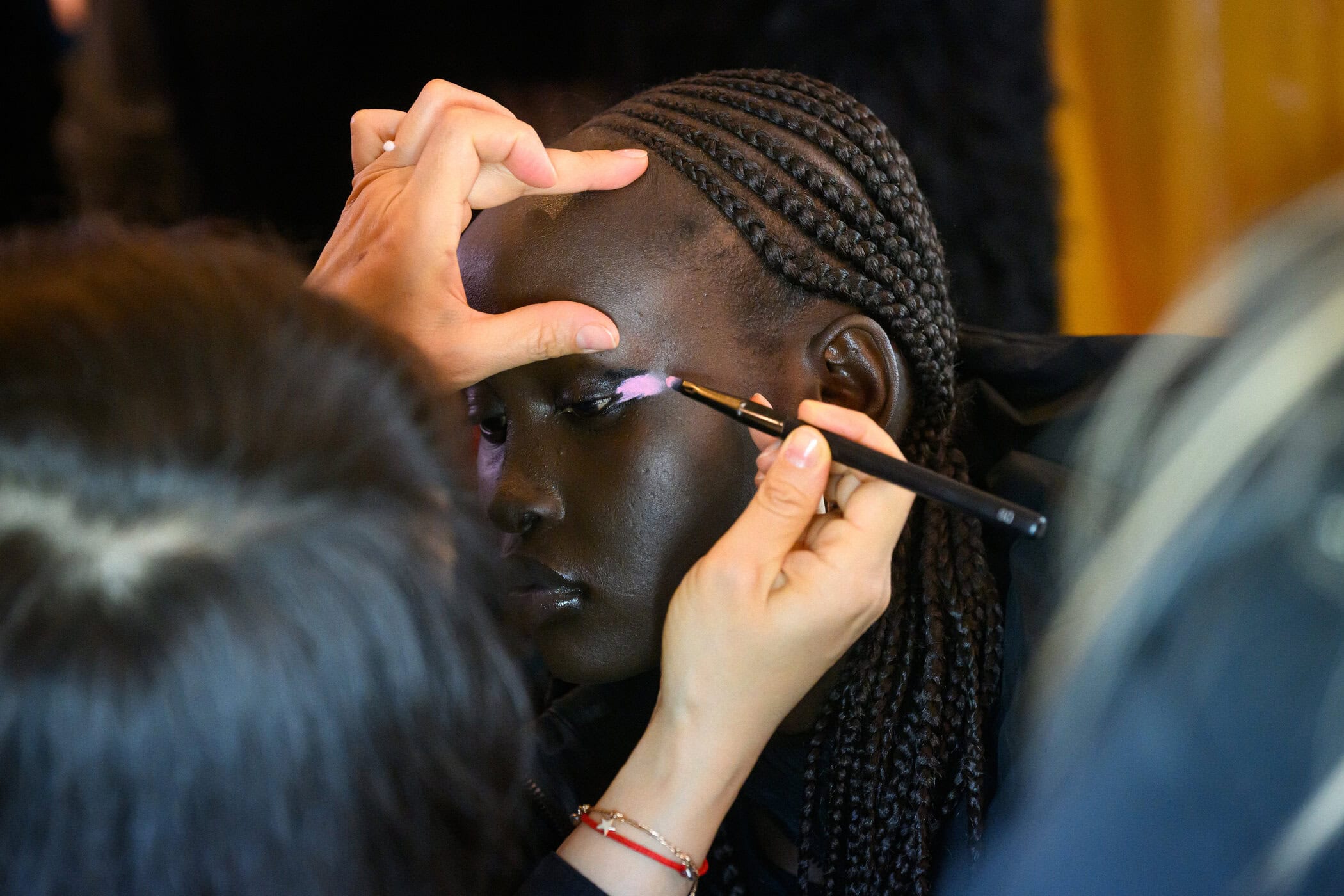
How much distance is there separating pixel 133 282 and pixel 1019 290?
1221 millimetres

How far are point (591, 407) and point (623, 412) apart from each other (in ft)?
0.09

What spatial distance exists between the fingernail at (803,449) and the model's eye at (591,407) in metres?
0.21

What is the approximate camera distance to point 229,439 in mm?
538

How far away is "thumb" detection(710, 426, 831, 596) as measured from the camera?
0.75m

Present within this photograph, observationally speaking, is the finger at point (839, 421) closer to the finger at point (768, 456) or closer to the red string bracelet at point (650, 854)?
the finger at point (768, 456)

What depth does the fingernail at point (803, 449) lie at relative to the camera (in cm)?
74

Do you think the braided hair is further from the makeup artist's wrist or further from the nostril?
the nostril

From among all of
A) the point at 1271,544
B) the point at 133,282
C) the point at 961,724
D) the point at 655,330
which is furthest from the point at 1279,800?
the point at 133,282

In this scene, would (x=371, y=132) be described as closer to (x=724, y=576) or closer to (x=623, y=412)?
(x=623, y=412)

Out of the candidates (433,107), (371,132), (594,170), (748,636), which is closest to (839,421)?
(748,636)

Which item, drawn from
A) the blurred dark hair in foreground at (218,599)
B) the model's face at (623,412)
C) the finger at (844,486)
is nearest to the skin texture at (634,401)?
the model's face at (623,412)

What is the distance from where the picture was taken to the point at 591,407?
3.04ft

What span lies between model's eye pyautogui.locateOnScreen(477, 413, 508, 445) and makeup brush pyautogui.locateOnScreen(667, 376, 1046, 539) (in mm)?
214

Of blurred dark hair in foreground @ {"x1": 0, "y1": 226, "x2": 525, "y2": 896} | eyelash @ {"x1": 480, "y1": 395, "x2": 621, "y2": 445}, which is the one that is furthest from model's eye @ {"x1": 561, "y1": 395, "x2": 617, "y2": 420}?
blurred dark hair in foreground @ {"x1": 0, "y1": 226, "x2": 525, "y2": 896}
